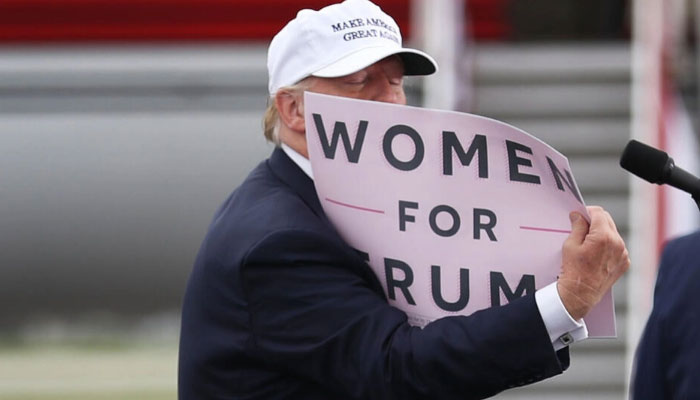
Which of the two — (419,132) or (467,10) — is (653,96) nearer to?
(467,10)

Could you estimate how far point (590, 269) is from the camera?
2.27m

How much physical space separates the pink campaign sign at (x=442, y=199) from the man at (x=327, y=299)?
0.20ft

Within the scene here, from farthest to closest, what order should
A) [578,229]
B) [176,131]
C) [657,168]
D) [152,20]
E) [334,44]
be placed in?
[152,20] → [176,131] → [334,44] → [578,229] → [657,168]

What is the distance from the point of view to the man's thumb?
2.31 m

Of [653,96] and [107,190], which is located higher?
[653,96]

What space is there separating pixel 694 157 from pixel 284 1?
3.24 meters

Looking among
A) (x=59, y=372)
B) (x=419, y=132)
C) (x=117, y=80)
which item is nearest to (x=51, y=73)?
(x=117, y=80)

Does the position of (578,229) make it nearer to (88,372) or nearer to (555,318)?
(555,318)

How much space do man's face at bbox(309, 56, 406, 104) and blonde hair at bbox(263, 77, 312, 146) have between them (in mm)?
17

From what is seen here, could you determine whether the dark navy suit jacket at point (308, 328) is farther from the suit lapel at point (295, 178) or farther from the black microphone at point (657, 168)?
the black microphone at point (657, 168)

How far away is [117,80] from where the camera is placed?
8.18m

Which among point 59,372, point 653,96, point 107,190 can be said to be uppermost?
point 653,96

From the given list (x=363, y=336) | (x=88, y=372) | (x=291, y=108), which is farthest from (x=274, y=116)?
(x=88, y=372)

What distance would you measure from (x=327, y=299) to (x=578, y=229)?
16.1 inches
